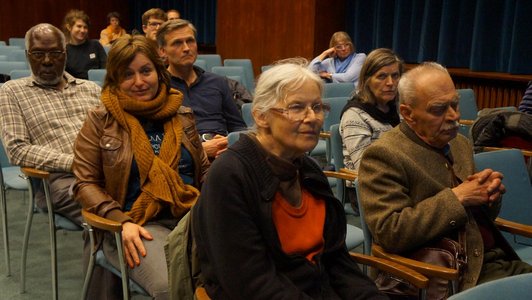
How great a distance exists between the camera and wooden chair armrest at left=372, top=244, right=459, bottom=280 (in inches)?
80.4

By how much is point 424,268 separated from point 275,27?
7948 millimetres

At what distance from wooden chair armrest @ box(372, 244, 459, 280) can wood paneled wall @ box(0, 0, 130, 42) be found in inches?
505

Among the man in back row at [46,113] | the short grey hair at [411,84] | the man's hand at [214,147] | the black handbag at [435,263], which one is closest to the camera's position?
the black handbag at [435,263]

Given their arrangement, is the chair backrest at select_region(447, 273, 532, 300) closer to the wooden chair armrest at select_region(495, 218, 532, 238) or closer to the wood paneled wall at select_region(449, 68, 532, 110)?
the wooden chair armrest at select_region(495, 218, 532, 238)

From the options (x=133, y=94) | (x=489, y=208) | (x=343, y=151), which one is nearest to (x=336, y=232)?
(x=489, y=208)

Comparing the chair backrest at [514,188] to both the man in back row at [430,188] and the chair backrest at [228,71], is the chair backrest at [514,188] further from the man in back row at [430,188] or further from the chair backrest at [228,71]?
the chair backrest at [228,71]

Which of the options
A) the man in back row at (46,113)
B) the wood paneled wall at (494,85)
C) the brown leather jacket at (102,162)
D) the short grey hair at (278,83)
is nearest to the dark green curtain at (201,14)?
the wood paneled wall at (494,85)

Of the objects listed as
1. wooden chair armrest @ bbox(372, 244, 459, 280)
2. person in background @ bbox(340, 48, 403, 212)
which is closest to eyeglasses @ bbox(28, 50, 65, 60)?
person in background @ bbox(340, 48, 403, 212)

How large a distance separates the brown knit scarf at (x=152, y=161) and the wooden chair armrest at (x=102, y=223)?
0.57 feet

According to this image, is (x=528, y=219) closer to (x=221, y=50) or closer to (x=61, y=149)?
(x=61, y=149)

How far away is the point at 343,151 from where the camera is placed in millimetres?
3518

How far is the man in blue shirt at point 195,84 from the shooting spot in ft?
12.1

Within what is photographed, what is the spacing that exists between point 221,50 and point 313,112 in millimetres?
9103

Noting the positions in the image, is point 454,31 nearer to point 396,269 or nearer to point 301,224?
point 396,269
